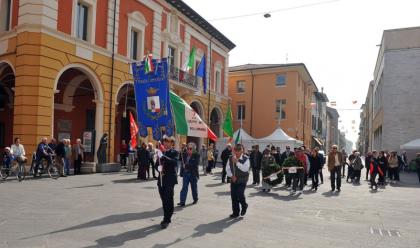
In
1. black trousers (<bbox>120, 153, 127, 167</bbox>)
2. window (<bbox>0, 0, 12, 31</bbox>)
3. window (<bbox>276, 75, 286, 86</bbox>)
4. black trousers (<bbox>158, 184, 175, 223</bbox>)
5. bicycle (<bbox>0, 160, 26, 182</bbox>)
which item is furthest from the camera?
window (<bbox>276, 75, 286, 86</bbox>)

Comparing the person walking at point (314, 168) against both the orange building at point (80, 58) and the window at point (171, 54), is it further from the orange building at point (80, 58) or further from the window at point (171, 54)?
the window at point (171, 54)

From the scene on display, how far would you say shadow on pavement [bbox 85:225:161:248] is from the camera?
632 centimetres

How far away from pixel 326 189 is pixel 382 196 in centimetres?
223

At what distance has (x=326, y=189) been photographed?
640 inches

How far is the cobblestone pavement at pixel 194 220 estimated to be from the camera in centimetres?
673

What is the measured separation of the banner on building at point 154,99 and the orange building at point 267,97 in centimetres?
3063

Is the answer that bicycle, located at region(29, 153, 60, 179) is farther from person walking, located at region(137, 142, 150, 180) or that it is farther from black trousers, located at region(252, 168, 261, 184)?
black trousers, located at region(252, 168, 261, 184)

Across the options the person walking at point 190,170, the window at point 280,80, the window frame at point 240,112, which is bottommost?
the person walking at point 190,170

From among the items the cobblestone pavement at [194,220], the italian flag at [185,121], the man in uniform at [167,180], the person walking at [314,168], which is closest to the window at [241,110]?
the person walking at [314,168]

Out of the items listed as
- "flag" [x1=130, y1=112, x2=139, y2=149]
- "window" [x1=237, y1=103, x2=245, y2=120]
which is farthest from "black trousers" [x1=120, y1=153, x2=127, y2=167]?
"window" [x1=237, y1=103, x2=245, y2=120]

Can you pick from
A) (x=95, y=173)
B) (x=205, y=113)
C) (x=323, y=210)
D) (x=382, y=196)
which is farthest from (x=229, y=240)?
(x=205, y=113)

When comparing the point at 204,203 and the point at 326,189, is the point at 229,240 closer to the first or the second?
the point at 204,203

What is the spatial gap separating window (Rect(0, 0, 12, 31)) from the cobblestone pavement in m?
8.98

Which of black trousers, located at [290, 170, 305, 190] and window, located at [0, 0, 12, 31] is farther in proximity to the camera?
window, located at [0, 0, 12, 31]
